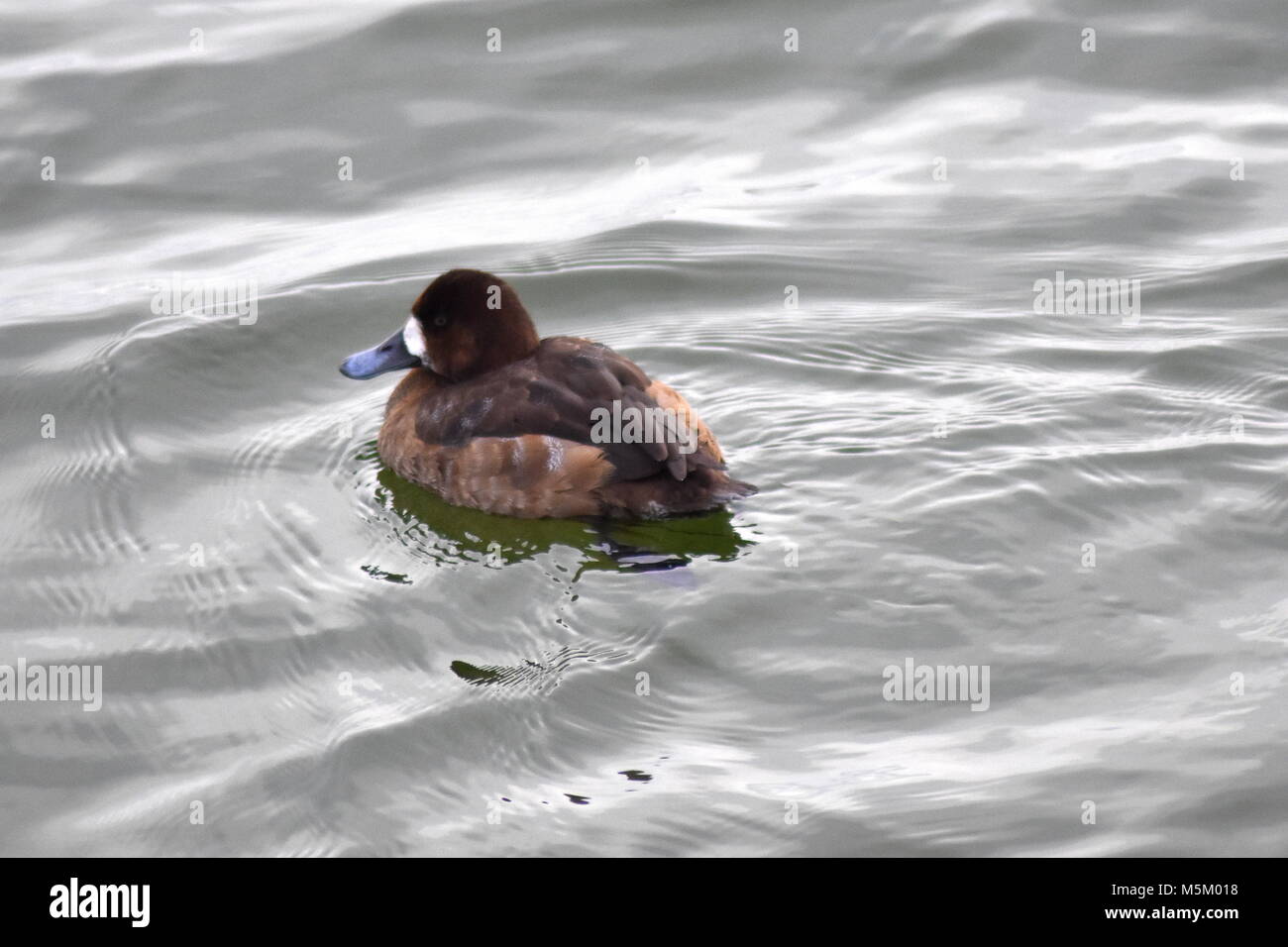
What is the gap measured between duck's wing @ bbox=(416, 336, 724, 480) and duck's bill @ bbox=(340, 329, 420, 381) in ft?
1.15

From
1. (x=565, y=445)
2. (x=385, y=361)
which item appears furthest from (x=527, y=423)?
(x=385, y=361)

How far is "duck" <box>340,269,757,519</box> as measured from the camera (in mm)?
6645

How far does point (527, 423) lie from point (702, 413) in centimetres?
119

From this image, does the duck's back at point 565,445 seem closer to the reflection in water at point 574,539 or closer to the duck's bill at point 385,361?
the reflection in water at point 574,539

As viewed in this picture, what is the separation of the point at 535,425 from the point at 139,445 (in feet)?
6.89

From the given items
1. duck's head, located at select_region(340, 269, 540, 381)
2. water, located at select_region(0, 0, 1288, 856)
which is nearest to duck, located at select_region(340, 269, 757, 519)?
duck's head, located at select_region(340, 269, 540, 381)

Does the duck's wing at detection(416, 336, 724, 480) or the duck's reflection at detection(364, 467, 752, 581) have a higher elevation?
the duck's wing at detection(416, 336, 724, 480)

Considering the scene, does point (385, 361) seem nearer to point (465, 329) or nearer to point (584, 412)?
point (465, 329)

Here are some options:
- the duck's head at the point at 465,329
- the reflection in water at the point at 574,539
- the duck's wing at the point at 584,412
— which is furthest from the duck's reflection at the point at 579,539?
the duck's head at the point at 465,329

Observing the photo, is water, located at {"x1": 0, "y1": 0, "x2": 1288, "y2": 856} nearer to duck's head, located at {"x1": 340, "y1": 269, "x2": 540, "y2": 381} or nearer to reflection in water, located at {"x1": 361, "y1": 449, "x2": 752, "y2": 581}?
reflection in water, located at {"x1": 361, "y1": 449, "x2": 752, "y2": 581}

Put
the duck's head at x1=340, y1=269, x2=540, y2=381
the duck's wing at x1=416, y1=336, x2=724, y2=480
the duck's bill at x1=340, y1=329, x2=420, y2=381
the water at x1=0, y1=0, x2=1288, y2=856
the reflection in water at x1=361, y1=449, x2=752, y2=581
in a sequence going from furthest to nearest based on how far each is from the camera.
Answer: the duck's bill at x1=340, y1=329, x2=420, y2=381, the duck's head at x1=340, y1=269, x2=540, y2=381, the duck's wing at x1=416, y1=336, x2=724, y2=480, the reflection in water at x1=361, y1=449, x2=752, y2=581, the water at x1=0, y1=0, x2=1288, y2=856

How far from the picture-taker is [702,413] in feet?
25.3
